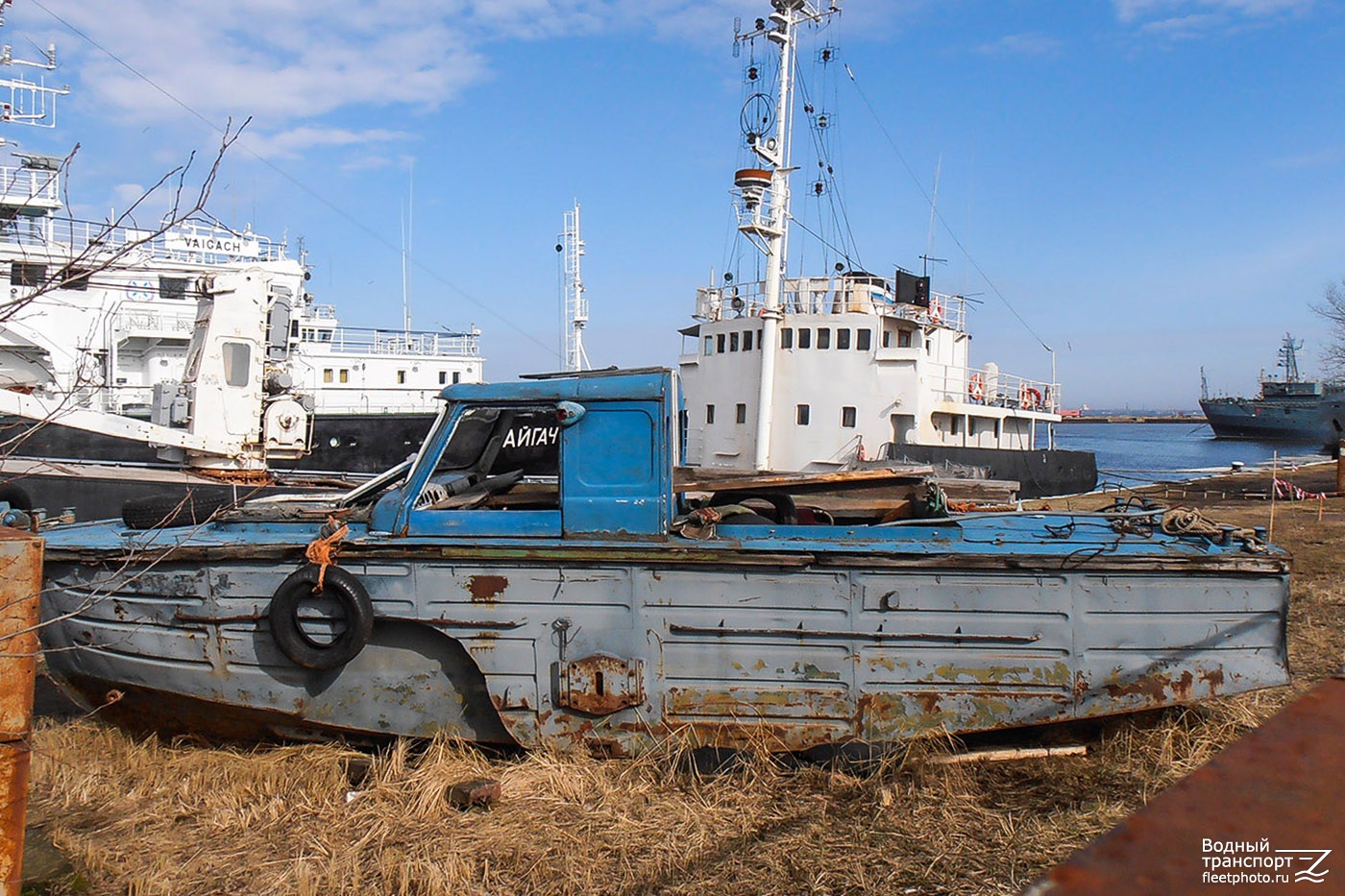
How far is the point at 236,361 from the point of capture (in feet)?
43.4

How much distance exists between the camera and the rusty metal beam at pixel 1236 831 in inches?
43.1

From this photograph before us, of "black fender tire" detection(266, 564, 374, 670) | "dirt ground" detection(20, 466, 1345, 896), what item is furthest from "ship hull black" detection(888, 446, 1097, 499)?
"black fender tire" detection(266, 564, 374, 670)

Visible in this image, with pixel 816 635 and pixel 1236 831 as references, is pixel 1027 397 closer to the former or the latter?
pixel 816 635

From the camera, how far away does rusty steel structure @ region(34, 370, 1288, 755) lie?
483cm

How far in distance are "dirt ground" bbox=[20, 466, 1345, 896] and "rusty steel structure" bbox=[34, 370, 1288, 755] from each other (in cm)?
25

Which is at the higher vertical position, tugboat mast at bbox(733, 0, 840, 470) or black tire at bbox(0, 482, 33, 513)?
tugboat mast at bbox(733, 0, 840, 470)

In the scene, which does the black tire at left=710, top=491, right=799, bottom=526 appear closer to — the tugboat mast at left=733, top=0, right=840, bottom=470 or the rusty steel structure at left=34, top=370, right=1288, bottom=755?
the rusty steel structure at left=34, top=370, right=1288, bottom=755

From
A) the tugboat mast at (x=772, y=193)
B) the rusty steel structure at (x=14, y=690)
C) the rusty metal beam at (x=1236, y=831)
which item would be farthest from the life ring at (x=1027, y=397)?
the rusty metal beam at (x=1236, y=831)

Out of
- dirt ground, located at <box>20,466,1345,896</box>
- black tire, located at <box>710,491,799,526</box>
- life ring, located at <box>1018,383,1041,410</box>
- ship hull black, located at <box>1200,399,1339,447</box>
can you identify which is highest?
ship hull black, located at <box>1200,399,1339,447</box>

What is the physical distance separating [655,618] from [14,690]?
9.24 ft

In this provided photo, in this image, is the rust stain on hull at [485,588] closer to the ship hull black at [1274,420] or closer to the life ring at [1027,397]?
the life ring at [1027,397]

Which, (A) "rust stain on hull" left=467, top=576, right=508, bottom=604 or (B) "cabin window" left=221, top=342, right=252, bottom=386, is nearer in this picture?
(A) "rust stain on hull" left=467, top=576, right=508, bottom=604

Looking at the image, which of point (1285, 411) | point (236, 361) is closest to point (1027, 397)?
point (236, 361)

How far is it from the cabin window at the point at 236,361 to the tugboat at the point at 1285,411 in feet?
220
